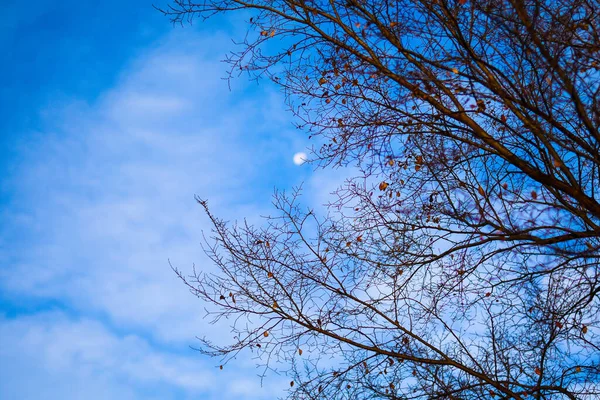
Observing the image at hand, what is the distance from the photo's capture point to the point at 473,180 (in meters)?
5.62

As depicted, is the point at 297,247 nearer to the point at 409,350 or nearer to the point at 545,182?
the point at 409,350

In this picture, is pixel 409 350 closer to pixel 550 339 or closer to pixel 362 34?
pixel 550 339

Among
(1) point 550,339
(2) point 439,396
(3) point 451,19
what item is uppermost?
(3) point 451,19

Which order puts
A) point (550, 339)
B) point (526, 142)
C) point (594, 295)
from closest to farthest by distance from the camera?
point (526, 142), point (594, 295), point (550, 339)

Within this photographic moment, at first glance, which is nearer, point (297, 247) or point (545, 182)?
point (545, 182)

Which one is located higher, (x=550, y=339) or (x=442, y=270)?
(x=442, y=270)

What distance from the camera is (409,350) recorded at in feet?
18.9

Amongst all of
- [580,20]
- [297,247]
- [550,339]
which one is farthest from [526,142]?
[297,247]

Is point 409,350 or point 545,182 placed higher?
point 545,182

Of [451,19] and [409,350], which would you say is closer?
[451,19]

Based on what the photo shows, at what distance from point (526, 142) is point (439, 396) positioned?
8.33ft

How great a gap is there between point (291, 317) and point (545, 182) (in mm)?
2753

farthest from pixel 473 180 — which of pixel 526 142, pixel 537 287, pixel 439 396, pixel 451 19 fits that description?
pixel 439 396

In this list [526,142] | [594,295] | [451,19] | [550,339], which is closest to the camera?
[451,19]
